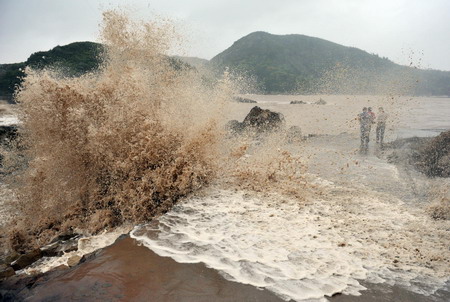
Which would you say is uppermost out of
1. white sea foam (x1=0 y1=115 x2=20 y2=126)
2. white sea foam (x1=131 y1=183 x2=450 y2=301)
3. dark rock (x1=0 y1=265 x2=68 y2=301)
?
white sea foam (x1=0 y1=115 x2=20 y2=126)

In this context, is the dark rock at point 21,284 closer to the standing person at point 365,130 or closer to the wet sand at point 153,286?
the wet sand at point 153,286

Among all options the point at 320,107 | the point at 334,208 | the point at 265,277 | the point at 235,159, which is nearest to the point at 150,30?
the point at 235,159

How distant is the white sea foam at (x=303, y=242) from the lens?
318cm

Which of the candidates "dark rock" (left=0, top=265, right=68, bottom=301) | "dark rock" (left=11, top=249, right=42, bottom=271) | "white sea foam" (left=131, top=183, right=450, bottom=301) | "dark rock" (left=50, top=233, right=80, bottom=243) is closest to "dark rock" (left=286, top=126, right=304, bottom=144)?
"white sea foam" (left=131, top=183, right=450, bottom=301)

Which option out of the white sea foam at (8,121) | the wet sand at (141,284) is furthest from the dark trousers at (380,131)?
the white sea foam at (8,121)

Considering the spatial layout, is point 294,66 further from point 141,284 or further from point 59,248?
point 141,284

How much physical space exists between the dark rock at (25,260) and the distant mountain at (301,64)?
4883cm

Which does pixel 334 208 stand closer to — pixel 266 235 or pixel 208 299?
pixel 266 235

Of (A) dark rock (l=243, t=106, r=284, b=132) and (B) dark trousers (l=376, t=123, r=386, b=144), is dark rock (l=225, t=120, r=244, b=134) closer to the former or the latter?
(A) dark rock (l=243, t=106, r=284, b=132)

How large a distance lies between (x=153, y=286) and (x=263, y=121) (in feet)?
37.5

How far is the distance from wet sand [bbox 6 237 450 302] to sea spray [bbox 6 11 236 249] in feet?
6.70

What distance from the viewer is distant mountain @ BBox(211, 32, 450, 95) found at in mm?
53525

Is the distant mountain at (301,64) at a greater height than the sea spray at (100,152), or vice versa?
the distant mountain at (301,64)

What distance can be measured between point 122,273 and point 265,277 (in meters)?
1.50
